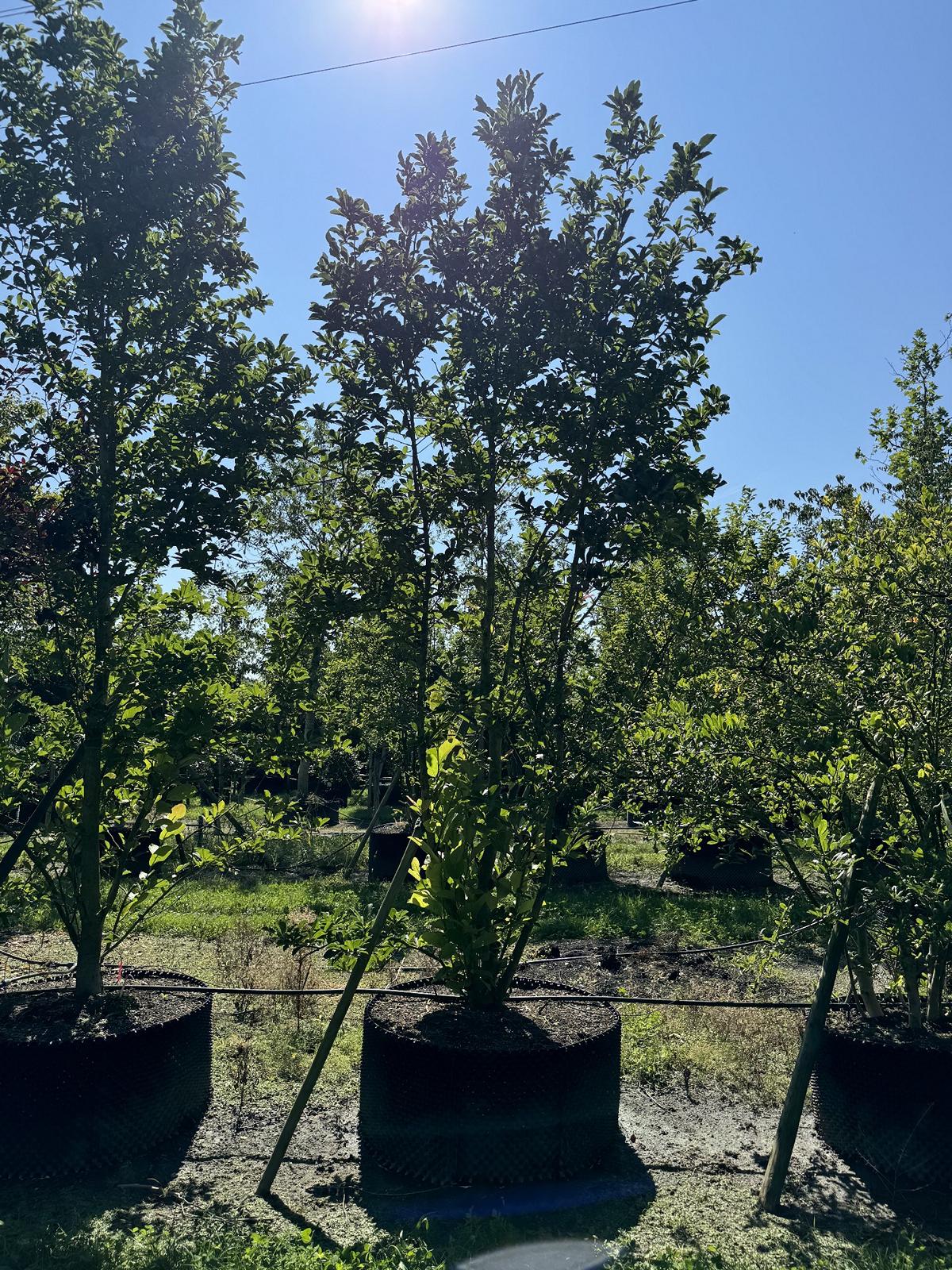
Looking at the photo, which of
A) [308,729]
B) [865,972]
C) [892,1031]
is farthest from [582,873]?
[892,1031]

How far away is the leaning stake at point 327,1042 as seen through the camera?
13.3 feet

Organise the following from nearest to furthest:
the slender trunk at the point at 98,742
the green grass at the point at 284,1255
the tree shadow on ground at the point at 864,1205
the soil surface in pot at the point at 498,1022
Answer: the green grass at the point at 284,1255, the tree shadow on ground at the point at 864,1205, the soil surface in pot at the point at 498,1022, the slender trunk at the point at 98,742

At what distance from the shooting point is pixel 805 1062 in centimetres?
409

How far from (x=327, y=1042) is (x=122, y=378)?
11.2ft

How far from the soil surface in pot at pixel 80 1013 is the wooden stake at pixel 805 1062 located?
9.39 ft

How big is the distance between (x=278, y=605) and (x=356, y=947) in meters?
2.56

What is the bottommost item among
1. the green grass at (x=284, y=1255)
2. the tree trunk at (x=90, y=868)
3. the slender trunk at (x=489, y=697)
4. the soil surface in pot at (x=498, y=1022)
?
the green grass at (x=284, y=1255)

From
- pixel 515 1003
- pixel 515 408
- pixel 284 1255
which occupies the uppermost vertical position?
pixel 515 408

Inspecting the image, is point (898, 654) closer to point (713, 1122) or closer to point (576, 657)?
point (576, 657)

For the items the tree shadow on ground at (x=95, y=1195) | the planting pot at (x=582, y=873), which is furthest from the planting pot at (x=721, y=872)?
the tree shadow on ground at (x=95, y=1195)

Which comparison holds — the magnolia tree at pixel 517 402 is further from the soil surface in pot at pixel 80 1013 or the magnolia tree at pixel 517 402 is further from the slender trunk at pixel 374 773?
the slender trunk at pixel 374 773

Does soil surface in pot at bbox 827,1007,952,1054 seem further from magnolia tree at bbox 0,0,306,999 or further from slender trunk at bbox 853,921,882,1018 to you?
magnolia tree at bbox 0,0,306,999

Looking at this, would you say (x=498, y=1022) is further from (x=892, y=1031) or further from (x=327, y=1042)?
(x=892, y=1031)

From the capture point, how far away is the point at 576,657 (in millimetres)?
5156
